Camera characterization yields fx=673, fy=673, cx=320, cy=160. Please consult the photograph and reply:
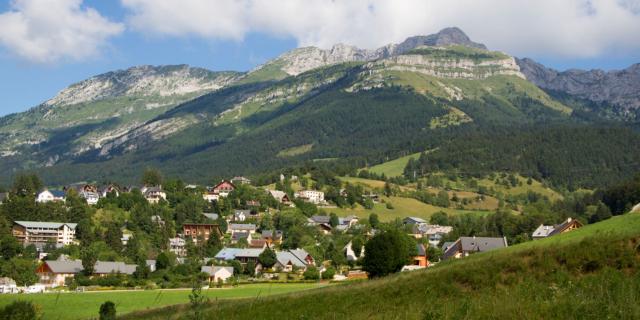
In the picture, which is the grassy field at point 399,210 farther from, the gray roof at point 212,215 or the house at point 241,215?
the gray roof at point 212,215

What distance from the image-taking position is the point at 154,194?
485 feet

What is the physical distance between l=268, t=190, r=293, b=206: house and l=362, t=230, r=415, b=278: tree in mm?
88000

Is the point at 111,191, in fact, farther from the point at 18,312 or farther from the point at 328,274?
the point at 18,312

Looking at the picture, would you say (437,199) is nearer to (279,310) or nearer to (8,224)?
(8,224)

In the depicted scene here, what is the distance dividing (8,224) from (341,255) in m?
54.7

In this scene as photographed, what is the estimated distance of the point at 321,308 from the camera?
23.3m

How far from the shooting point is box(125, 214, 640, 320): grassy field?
1520 cm

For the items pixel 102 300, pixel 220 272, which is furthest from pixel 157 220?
pixel 102 300

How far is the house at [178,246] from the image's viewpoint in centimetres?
11162

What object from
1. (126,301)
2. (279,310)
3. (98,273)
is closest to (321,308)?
(279,310)

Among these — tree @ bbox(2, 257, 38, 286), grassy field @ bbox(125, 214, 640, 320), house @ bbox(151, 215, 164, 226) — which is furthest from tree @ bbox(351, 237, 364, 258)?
grassy field @ bbox(125, 214, 640, 320)

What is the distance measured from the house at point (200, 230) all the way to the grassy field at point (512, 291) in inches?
3656

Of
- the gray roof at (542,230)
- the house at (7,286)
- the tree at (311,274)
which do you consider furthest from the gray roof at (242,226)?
the gray roof at (542,230)

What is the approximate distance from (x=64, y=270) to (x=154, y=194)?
190 feet
